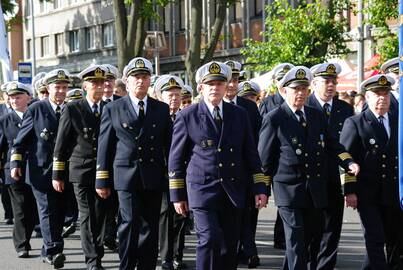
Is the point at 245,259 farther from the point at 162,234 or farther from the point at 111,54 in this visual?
the point at 111,54

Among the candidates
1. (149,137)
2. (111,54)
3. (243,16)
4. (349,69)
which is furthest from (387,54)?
(111,54)

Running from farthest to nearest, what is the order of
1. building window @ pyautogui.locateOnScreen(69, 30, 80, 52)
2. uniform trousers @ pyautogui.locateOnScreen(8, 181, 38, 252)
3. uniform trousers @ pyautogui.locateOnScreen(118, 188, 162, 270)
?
building window @ pyautogui.locateOnScreen(69, 30, 80, 52)
uniform trousers @ pyautogui.locateOnScreen(8, 181, 38, 252)
uniform trousers @ pyautogui.locateOnScreen(118, 188, 162, 270)

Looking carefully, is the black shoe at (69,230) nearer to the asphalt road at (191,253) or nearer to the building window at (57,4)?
the asphalt road at (191,253)

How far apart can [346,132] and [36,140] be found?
399 cm

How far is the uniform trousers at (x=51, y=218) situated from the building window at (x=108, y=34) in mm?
43751

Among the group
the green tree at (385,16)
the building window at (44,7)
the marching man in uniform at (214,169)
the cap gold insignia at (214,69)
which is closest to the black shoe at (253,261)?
the marching man in uniform at (214,169)

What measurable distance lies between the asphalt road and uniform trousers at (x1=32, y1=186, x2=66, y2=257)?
0.79ft

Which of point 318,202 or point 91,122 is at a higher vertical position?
point 91,122

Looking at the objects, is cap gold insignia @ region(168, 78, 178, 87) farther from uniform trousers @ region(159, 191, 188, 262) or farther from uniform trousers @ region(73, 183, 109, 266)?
uniform trousers @ region(73, 183, 109, 266)

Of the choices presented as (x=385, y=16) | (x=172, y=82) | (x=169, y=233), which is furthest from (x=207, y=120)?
(x=385, y=16)

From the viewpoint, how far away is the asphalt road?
11.6 metres

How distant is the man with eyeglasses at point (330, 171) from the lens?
10.2 m

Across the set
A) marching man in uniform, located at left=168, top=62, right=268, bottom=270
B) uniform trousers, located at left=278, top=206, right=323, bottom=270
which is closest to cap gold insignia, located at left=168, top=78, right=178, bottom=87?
marching man in uniform, located at left=168, top=62, right=268, bottom=270

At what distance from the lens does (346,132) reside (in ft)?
32.7
